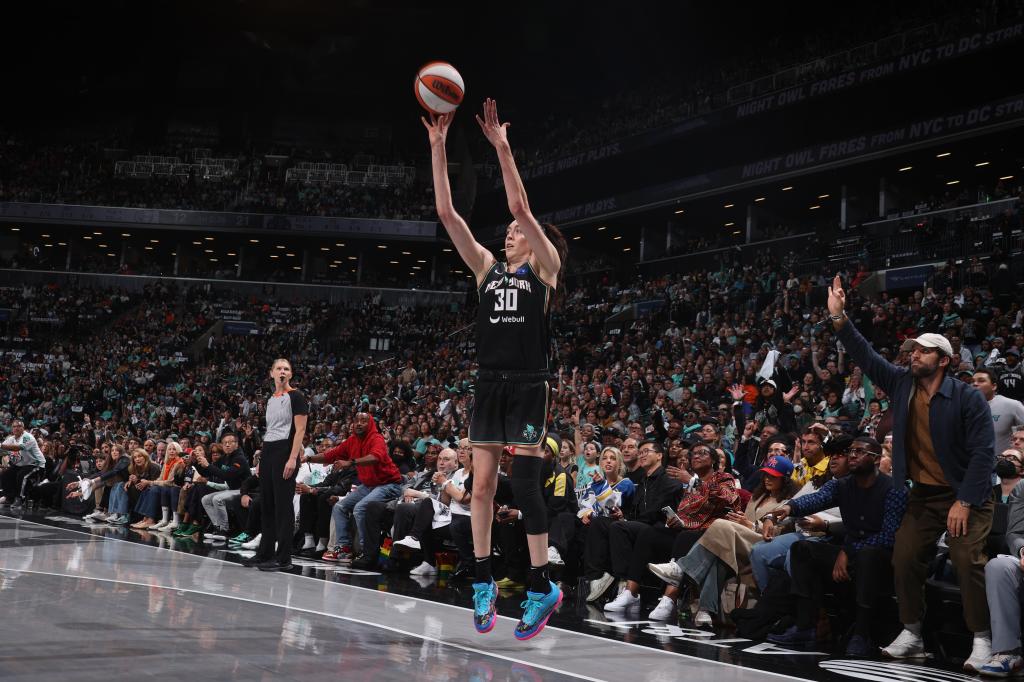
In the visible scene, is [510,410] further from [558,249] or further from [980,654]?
[980,654]

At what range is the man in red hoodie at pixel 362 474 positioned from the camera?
27.0 ft

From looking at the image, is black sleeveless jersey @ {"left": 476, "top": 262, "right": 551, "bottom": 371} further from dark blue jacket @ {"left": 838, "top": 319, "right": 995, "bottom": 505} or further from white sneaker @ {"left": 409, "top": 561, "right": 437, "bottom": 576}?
white sneaker @ {"left": 409, "top": 561, "right": 437, "bottom": 576}

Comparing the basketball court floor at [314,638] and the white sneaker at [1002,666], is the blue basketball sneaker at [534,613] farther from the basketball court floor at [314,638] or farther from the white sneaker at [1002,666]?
the white sneaker at [1002,666]

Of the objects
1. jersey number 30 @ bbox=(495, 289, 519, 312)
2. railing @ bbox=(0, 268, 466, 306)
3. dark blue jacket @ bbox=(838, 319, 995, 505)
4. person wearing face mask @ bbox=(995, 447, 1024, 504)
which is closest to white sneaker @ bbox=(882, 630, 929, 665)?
dark blue jacket @ bbox=(838, 319, 995, 505)

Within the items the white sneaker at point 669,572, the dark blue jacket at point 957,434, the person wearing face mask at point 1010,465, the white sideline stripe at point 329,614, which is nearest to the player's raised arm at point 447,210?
the white sideline stripe at point 329,614

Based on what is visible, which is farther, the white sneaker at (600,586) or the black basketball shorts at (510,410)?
the white sneaker at (600,586)

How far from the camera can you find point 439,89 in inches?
179

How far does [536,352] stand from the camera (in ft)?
14.6

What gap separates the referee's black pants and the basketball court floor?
392mm

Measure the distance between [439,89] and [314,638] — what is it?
275 cm

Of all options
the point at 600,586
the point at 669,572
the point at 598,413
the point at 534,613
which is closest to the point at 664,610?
the point at 669,572

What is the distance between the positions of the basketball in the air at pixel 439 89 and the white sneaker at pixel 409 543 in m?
4.25

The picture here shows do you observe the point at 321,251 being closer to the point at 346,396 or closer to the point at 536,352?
the point at 346,396

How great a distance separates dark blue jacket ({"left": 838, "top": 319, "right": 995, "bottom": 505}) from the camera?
14.9 feet
